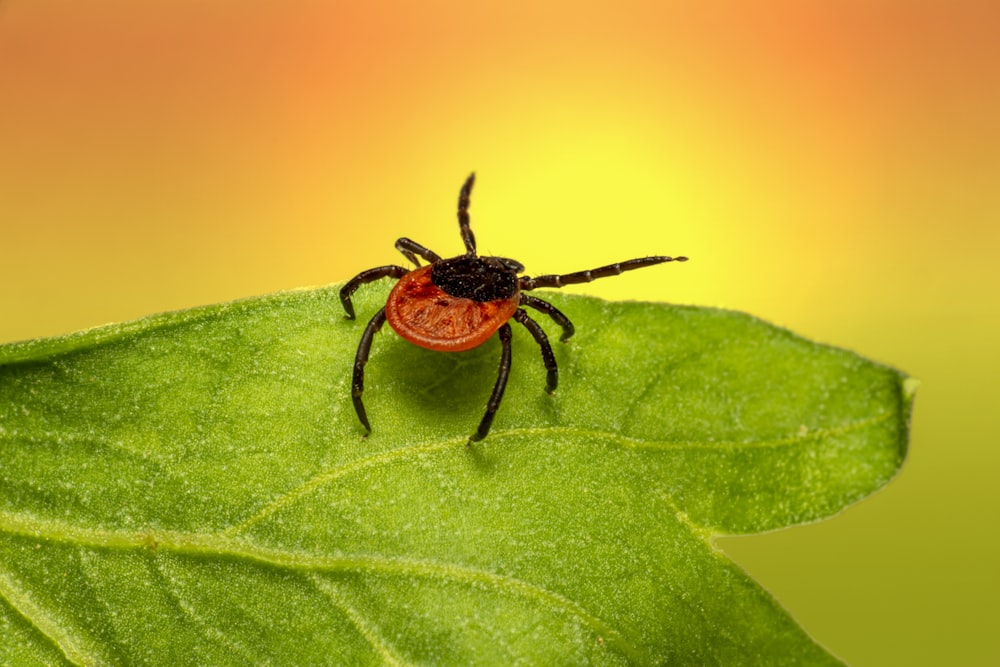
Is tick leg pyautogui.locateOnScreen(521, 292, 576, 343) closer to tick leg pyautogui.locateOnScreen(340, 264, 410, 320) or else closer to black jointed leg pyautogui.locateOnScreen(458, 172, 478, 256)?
tick leg pyautogui.locateOnScreen(340, 264, 410, 320)

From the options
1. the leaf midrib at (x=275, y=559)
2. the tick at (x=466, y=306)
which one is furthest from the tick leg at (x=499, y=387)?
the leaf midrib at (x=275, y=559)

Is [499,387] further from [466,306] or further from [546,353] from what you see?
[466,306]

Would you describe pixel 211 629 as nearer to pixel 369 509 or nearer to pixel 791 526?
pixel 369 509

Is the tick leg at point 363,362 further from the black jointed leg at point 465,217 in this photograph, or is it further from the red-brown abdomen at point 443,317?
the black jointed leg at point 465,217

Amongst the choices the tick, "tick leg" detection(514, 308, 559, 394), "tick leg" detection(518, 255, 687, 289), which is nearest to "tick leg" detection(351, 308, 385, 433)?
the tick

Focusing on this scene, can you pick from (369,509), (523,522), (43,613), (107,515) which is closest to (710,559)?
(523,522)

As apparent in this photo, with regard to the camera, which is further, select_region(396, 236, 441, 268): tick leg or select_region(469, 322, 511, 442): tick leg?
select_region(396, 236, 441, 268): tick leg

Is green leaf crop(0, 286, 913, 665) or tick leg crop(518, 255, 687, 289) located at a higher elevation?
tick leg crop(518, 255, 687, 289)
